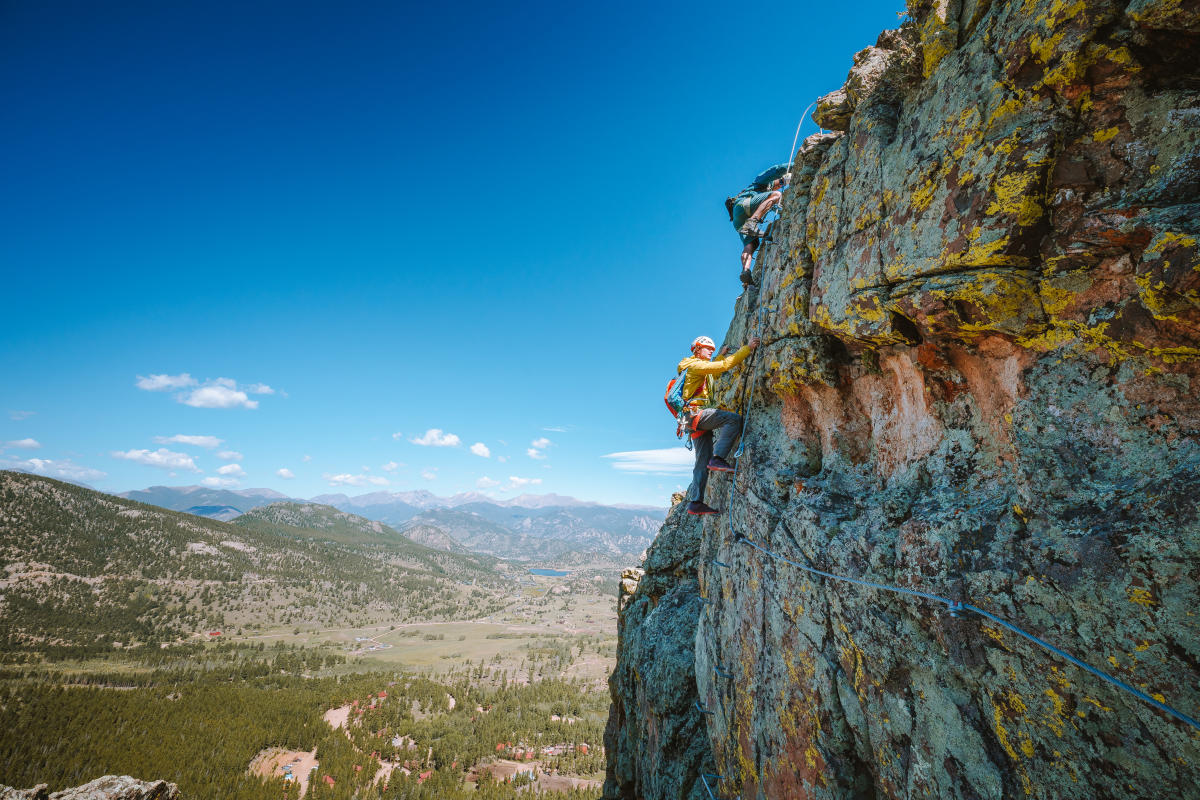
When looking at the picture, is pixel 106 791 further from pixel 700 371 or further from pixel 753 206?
pixel 753 206

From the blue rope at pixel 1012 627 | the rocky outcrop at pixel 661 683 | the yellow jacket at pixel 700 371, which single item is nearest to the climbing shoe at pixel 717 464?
the yellow jacket at pixel 700 371

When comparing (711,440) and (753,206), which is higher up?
(753,206)

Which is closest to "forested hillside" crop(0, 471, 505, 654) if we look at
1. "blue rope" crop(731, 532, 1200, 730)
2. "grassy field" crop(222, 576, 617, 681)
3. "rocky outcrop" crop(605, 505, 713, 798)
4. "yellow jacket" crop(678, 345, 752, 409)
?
"grassy field" crop(222, 576, 617, 681)

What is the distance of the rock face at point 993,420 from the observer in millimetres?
2980

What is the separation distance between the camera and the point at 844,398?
260 inches

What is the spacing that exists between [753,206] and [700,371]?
409 cm

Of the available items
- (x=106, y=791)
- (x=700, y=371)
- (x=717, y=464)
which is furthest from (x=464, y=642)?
(x=700, y=371)

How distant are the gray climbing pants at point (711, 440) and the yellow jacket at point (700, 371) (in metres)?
0.29

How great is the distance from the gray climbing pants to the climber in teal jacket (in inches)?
123

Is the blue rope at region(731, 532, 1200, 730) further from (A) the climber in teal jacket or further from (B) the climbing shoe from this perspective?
(A) the climber in teal jacket

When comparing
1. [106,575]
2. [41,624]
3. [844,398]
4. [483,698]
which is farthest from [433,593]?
[844,398]

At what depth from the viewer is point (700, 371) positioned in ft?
26.5

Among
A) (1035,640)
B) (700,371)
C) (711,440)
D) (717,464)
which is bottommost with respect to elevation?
(1035,640)

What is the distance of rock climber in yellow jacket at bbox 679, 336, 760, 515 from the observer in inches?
320
